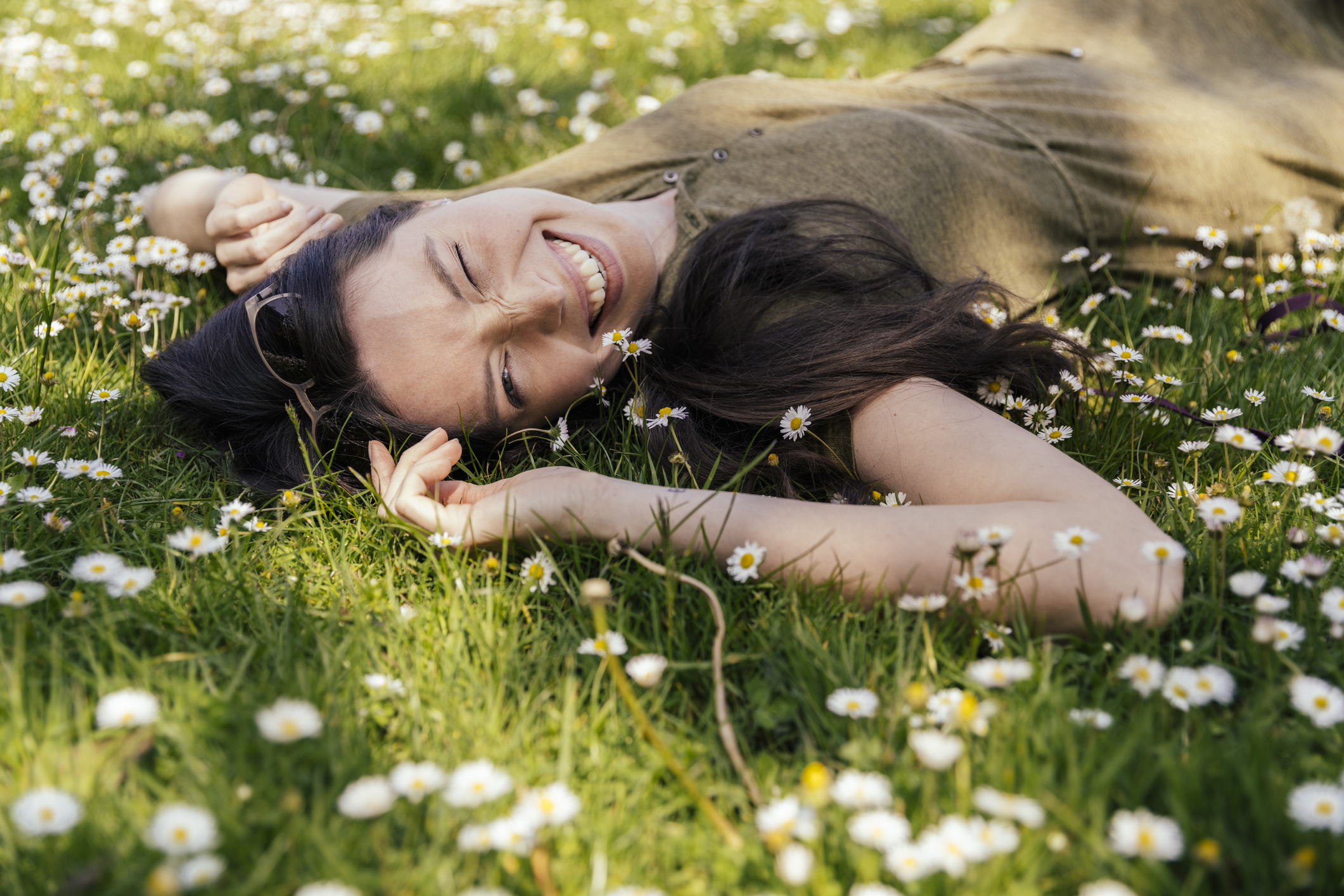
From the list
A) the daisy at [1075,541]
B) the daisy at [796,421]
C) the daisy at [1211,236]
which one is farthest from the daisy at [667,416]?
the daisy at [1211,236]

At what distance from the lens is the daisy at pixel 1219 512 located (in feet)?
5.11

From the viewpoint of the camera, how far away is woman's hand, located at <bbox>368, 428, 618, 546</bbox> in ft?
5.83

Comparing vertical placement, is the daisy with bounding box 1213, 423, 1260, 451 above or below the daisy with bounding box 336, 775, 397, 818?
above

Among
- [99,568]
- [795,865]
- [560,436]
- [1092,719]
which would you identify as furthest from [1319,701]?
[99,568]

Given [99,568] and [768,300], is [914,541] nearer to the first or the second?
[768,300]

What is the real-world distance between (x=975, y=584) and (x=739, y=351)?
854mm

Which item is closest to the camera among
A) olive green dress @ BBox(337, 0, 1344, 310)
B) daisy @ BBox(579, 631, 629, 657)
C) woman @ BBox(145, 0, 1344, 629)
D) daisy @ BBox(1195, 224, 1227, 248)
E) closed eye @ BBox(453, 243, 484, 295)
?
daisy @ BBox(579, 631, 629, 657)

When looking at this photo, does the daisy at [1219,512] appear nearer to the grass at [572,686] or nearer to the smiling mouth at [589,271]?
the grass at [572,686]

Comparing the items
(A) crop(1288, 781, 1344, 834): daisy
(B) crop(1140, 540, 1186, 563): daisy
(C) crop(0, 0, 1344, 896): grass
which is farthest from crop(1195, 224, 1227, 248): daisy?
(A) crop(1288, 781, 1344, 834): daisy

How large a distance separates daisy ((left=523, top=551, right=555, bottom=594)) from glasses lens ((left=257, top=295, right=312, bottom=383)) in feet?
2.73

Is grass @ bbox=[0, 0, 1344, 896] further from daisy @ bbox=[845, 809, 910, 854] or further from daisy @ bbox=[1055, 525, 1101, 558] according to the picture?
daisy @ bbox=[1055, 525, 1101, 558]

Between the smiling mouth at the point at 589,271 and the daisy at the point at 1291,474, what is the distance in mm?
1436

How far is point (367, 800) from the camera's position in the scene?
1.18m

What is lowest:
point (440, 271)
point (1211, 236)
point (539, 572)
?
point (539, 572)
